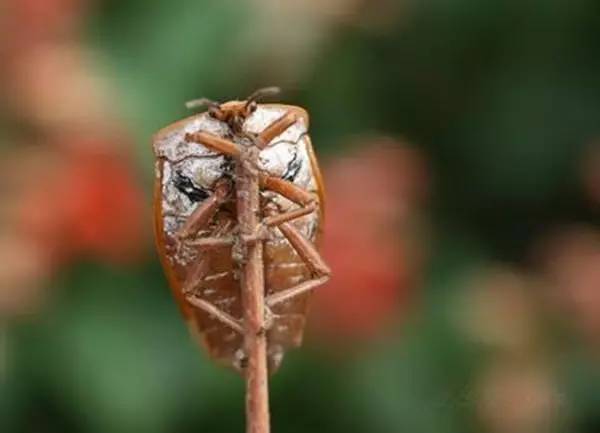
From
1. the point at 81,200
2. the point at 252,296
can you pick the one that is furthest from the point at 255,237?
the point at 81,200

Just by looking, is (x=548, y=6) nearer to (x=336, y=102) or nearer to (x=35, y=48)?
(x=336, y=102)

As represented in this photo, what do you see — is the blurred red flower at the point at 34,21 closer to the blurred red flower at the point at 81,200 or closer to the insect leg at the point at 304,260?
the blurred red flower at the point at 81,200

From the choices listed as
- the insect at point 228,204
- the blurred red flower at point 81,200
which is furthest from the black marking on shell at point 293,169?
the blurred red flower at point 81,200

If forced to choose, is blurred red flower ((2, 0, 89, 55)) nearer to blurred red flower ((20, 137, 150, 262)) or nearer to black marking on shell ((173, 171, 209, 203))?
blurred red flower ((20, 137, 150, 262))

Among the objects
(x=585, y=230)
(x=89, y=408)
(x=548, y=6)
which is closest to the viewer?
(x=89, y=408)

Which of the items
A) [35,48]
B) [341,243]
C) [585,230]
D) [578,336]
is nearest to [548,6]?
[585,230]

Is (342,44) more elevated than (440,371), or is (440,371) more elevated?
(342,44)

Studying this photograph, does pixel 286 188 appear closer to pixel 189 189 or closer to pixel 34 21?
pixel 189 189
